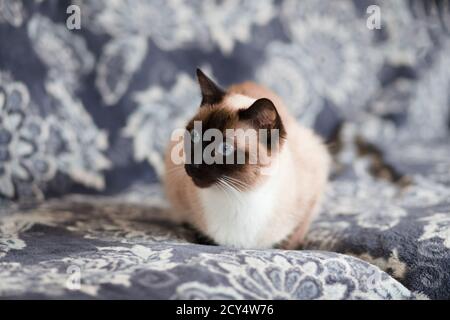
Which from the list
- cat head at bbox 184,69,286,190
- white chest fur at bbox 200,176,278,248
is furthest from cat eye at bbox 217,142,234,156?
white chest fur at bbox 200,176,278,248

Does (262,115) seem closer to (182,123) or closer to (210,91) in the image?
(210,91)

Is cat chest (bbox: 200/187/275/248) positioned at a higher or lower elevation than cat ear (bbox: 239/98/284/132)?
lower

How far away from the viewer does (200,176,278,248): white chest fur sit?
3.94 ft

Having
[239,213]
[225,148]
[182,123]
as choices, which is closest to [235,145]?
[225,148]

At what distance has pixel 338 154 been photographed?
6.31ft

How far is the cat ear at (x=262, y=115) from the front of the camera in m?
1.10

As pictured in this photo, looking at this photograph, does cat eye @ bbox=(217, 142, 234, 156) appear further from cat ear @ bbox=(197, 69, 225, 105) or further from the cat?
cat ear @ bbox=(197, 69, 225, 105)

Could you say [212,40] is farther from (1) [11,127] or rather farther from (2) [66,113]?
(1) [11,127]

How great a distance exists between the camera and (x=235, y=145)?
112cm

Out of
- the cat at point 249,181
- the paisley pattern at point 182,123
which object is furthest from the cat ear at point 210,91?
the paisley pattern at point 182,123

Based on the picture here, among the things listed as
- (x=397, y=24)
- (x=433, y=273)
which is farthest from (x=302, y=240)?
(x=397, y=24)

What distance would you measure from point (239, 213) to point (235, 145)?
17 cm

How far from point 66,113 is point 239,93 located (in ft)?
1.90

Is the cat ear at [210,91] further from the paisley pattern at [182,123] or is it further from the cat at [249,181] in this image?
the paisley pattern at [182,123]
